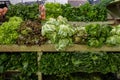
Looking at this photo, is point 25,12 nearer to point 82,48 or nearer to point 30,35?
point 30,35

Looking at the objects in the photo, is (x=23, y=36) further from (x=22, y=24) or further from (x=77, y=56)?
(x=77, y=56)

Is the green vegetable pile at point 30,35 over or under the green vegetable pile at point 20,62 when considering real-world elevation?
over

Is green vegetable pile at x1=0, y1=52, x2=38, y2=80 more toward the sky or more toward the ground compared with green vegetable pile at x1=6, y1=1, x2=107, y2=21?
more toward the ground

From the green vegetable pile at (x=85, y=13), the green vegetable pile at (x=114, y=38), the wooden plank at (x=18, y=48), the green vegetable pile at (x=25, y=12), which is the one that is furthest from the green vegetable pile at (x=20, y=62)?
the green vegetable pile at (x=85, y=13)

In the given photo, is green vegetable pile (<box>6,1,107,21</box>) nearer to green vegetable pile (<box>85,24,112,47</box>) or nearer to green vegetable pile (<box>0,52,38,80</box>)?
green vegetable pile (<box>0,52,38,80</box>)

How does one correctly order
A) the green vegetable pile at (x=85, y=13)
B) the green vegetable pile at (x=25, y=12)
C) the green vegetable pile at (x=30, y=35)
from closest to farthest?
the green vegetable pile at (x=30, y=35), the green vegetable pile at (x=25, y=12), the green vegetable pile at (x=85, y=13)

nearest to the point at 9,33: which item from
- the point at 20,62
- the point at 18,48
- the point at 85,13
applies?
the point at 18,48

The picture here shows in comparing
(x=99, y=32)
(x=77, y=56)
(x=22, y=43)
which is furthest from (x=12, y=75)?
(x=99, y=32)

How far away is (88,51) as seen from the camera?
4.86m

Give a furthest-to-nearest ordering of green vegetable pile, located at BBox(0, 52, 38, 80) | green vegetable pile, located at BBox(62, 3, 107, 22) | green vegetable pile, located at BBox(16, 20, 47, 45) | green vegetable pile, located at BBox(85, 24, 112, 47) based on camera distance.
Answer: green vegetable pile, located at BBox(62, 3, 107, 22), green vegetable pile, located at BBox(0, 52, 38, 80), green vegetable pile, located at BBox(16, 20, 47, 45), green vegetable pile, located at BBox(85, 24, 112, 47)

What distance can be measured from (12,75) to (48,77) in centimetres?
66

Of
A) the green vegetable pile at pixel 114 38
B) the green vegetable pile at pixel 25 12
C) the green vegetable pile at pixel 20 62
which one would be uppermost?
the green vegetable pile at pixel 25 12

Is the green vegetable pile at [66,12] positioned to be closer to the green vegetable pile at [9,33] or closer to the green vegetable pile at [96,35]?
the green vegetable pile at [9,33]

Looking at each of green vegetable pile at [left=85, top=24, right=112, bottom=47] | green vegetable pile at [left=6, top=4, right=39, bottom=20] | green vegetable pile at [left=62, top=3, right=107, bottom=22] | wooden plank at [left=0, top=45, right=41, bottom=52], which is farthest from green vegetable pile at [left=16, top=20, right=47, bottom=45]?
green vegetable pile at [left=62, top=3, right=107, bottom=22]
